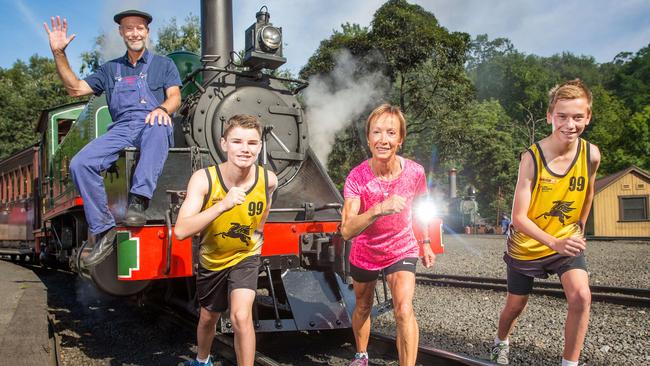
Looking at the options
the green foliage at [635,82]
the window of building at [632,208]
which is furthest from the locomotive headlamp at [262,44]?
the green foliage at [635,82]

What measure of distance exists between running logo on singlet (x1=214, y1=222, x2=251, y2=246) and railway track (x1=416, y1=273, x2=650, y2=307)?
470 centimetres

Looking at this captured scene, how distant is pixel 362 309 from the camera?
10.5 ft

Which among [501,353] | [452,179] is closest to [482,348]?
[501,353]

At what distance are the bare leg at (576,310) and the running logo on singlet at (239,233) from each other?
1.59 meters

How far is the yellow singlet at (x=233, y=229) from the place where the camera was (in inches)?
116

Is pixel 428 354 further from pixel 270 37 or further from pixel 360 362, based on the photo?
pixel 270 37

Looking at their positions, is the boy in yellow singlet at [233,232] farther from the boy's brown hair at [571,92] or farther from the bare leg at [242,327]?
the boy's brown hair at [571,92]

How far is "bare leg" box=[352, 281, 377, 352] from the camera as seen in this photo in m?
3.15

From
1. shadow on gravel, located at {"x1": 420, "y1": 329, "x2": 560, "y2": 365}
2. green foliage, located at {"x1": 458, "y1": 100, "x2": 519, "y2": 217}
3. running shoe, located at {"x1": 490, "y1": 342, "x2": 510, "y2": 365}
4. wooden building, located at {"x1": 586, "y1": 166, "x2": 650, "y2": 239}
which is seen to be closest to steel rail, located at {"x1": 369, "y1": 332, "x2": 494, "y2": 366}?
running shoe, located at {"x1": 490, "y1": 342, "x2": 510, "y2": 365}

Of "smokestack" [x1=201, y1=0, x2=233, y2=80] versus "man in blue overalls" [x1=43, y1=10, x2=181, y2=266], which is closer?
"man in blue overalls" [x1=43, y1=10, x2=181, y2=266]

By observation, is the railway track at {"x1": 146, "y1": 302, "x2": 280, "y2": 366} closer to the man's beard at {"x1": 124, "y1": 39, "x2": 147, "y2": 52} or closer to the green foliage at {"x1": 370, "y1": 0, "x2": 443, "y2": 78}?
the man's beard at {"x1": 124, "y1": 39, "x2": 147, "y2": 52}

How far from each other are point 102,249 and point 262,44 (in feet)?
7.57

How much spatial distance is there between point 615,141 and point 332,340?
131 feet

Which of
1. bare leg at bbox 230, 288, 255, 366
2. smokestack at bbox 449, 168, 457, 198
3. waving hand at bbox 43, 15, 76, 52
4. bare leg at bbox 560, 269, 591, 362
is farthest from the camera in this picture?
smokestack at bbox 449, 168, 457, 198
